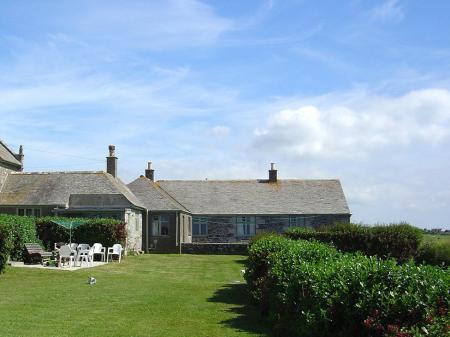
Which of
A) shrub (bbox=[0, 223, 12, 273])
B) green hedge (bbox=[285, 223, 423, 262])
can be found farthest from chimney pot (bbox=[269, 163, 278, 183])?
shrub (bbox=[0, 223, 12, 273])

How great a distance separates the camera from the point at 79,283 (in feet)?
70.1

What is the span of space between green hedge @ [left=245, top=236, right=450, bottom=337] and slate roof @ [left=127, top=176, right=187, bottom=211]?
35.0 metres

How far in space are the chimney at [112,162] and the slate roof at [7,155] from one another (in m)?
7.46

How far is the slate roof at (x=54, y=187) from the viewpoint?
4016cm

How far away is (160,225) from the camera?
46.2 meters

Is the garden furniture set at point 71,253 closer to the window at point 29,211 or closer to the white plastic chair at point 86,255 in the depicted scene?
the white plastic chair at point 86,255

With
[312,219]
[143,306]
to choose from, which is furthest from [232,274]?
[312,219]

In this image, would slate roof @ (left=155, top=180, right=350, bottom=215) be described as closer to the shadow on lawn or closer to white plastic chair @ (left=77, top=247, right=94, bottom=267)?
white plastic chair @ (left=77, top=247, right=94, bottom=267)

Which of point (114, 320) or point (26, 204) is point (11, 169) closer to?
point (26, 204)

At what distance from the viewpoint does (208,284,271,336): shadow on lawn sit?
12.7 m

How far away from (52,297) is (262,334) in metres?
7.75

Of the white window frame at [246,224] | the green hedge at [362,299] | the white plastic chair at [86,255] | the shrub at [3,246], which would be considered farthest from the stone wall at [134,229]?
the green hedge at [362,299]

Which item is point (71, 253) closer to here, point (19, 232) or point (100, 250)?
point (19, 232)

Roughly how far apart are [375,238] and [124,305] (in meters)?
19.2
